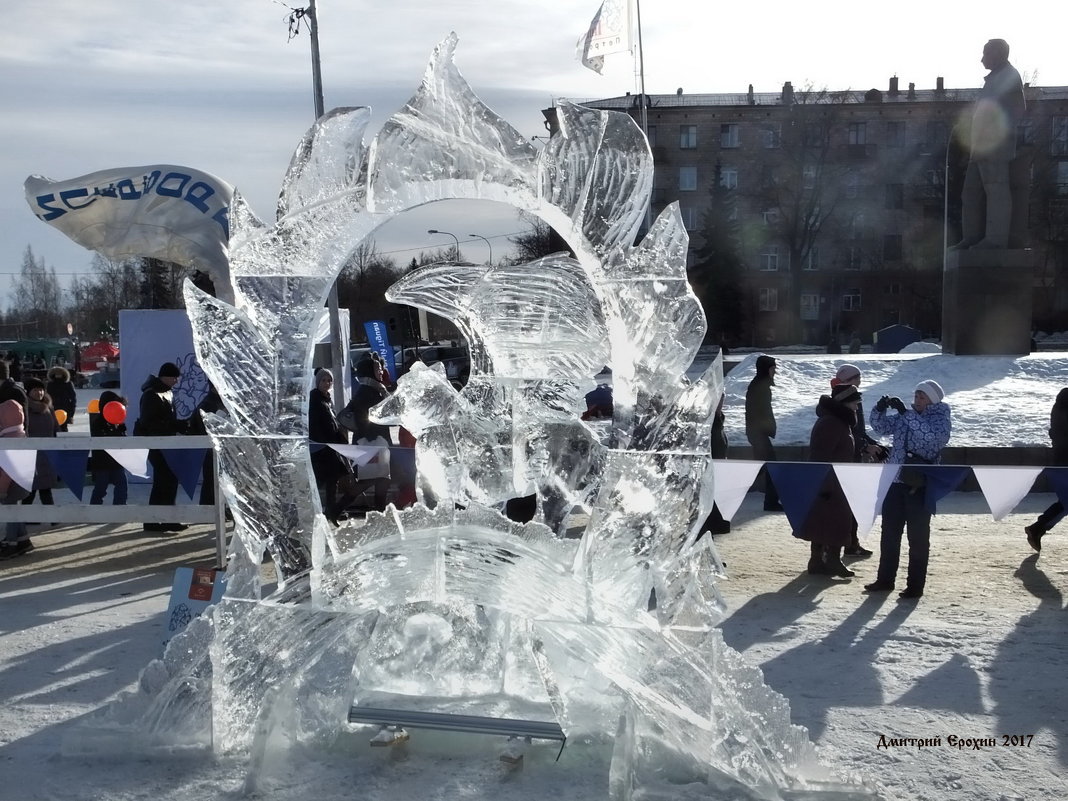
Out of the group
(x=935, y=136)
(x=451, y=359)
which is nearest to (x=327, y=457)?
(x=451, y=359)

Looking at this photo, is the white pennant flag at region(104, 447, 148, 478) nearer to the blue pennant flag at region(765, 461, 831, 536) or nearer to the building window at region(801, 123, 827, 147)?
the blue pennant flag at region(765, 461, 831, 536)

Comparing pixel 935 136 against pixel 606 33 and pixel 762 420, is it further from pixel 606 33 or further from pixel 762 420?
pixel 762 420

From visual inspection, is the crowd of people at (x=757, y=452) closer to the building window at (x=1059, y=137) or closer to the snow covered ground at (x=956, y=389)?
the snow covered ground at (x=956, y=389)

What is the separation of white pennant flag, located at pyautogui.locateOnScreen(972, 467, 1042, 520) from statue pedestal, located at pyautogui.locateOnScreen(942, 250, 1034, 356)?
11731mm

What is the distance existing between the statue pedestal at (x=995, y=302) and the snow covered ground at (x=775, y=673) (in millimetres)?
8002

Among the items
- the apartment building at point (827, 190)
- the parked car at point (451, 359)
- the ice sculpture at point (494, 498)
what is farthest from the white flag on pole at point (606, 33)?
the apartment building at point (827, 190)

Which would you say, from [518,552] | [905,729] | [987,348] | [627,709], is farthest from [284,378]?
[987,348]

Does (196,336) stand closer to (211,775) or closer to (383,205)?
(383,205)

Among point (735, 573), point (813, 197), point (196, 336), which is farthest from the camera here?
point (813, 197)

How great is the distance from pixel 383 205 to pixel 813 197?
48294mm

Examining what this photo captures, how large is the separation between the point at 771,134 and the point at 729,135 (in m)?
2.23

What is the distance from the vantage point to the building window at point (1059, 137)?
171 feet

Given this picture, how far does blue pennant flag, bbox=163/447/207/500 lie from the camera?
9.07 meters

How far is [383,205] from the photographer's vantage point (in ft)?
15.5
